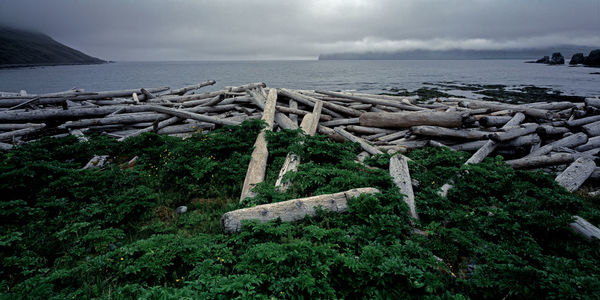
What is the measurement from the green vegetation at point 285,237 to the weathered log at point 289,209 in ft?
0.58

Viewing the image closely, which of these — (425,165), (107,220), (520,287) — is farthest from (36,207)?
(425,165)

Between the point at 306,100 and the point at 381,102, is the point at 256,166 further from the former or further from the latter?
the point at 381,102

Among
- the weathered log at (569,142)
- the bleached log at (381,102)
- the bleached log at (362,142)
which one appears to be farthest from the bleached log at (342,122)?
the weathered log at (569,142)

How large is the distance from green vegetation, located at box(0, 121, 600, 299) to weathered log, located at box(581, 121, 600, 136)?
6.00 m

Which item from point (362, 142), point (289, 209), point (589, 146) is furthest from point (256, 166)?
point (589, 146)

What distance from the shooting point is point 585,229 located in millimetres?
4508

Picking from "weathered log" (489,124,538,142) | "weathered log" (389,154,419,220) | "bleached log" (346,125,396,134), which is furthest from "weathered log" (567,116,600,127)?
"weathered log" (389,154,419,220)

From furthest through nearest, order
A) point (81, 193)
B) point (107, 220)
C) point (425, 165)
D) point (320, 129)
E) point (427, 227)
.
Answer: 1. point (320, 129)
2. point (425, 165)
3. point (81, 193)
4. point (107, 220)
5. point (427, 227)

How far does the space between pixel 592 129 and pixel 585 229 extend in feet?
27.5

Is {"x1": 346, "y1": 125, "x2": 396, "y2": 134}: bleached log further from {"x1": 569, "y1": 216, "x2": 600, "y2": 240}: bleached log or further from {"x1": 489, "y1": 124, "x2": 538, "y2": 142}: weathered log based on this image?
{"x1": 569, "y1": 216, "x2": 600, "y2": 240}: bleached log

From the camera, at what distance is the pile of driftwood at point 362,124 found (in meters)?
8.05

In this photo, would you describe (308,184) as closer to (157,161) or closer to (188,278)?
(188,278)

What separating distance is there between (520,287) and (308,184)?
12.5ft

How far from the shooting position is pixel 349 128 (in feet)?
36.7
